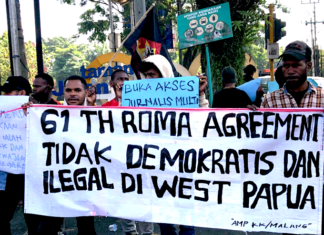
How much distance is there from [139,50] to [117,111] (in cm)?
175

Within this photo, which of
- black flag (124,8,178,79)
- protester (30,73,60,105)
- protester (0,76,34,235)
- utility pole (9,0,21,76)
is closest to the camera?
protester (0,76,34,235)

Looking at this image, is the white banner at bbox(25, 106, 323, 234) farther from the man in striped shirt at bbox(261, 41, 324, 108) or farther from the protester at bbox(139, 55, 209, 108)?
the protester at bbox(139, 55, 209, 108)

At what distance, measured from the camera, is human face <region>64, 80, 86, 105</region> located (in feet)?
12.3

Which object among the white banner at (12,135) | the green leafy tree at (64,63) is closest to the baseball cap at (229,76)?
the white banner at (12,135)

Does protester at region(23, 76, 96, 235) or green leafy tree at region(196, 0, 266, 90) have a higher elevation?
green leafy tree at region(196, 0, 266, 90)

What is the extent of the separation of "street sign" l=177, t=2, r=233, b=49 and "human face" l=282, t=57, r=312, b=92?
283 cm

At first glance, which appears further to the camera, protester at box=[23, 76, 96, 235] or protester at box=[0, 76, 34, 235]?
protester at box=[0, 76, 34, 235]

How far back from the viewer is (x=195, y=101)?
3.67m

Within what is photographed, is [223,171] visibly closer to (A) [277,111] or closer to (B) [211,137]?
(B) [211,137]

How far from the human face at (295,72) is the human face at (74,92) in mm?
1807

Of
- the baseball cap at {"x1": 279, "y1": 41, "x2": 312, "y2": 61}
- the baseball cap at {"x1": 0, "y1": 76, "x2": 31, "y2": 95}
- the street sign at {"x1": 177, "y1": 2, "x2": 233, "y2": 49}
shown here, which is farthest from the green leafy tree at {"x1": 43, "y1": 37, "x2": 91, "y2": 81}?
the baseball cap at {"x1": 279, "y1": 41, "x2": 312, "y2": 61}

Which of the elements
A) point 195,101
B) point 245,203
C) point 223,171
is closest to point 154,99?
point 195,101

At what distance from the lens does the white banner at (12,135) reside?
377 centimetres

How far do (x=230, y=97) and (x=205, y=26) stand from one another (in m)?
1.78
